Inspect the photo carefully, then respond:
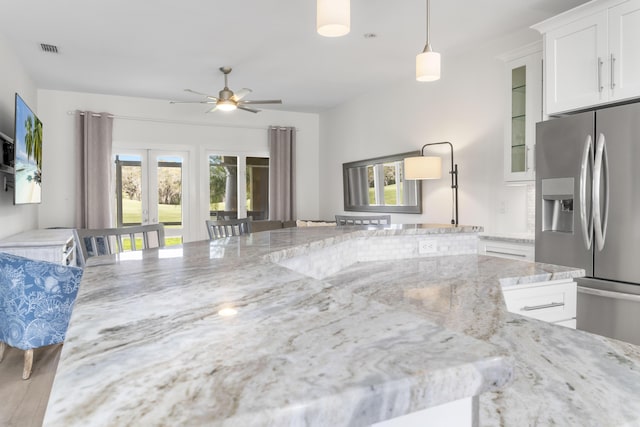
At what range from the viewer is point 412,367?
1.40 feet

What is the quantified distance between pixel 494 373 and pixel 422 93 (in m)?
4.68

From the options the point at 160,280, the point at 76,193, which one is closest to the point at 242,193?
the point at 76,193

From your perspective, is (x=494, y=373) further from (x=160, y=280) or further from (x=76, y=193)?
(x=76, y=193)

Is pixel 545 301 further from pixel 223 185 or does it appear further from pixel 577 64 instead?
pixel 223 185

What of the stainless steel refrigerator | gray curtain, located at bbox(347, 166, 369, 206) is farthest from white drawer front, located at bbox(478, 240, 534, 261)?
gray curtain, located at bbox(347, 166, 369, 206)

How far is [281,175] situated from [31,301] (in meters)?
4.48

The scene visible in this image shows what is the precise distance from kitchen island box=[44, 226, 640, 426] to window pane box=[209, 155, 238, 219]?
17.6 ft

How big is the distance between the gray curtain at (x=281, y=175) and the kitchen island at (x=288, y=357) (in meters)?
5.49

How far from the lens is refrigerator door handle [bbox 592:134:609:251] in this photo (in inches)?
96.5

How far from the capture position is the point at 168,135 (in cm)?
617

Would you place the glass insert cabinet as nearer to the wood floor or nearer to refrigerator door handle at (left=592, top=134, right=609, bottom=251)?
refrigerator door handle at (left=592, top=134, right=609, bottom=251)

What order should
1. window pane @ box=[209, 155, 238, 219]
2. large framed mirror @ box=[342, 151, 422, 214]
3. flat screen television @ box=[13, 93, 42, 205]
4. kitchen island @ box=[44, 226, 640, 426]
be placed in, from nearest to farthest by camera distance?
kitchen island @ box=[44, 226, 640, 426] < flat screen television @ box=[13, 93, 42, 205] < large framed mirror @ box=[342, 151, 422, 214] < window pane @ box=[209, 155, 238, 219]

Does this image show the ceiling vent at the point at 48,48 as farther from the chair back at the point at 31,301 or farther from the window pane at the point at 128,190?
the chair back at the point at 31,301

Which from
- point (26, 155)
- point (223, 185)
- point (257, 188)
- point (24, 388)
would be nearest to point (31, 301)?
point (24, 388)
